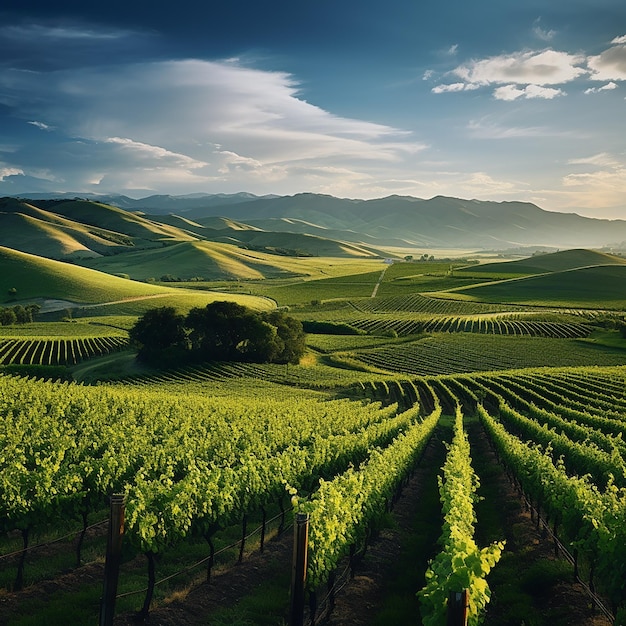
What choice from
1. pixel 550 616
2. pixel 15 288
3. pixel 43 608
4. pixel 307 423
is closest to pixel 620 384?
pixel 307 423

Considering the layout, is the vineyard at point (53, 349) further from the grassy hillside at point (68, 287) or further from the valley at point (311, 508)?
the grassy hillside at point (68, 287)

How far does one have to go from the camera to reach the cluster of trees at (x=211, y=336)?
2825 inches

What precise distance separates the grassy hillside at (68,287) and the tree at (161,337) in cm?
4791

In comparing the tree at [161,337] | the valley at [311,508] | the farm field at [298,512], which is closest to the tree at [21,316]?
the tree at [161,337]

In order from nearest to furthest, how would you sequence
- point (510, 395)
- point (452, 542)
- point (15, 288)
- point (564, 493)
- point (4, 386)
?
point (452, 542) < point (564, 493) < point (4, 386) < point (510, 395) < point (15, 288)

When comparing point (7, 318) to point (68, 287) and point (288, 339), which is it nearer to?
point (68, 287)

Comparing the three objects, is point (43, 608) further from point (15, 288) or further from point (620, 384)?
point (15, 288)

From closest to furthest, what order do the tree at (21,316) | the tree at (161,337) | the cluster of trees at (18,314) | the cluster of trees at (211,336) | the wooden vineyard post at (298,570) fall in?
the wooden vineyard post at (298,570)
the tree at (161,337)
the cluster of trees at (211,336)
the cluster of trees at (18,314)
the tree at (21,316)

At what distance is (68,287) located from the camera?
133250mm

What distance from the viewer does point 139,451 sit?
19016 mm

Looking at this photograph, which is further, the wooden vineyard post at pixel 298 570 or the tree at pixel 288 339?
the tree at pixel 288 339

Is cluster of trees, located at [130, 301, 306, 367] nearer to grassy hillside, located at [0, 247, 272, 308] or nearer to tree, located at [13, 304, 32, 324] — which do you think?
tree, located at [13, 304, 32, 324]

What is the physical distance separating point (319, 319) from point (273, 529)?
99787mm

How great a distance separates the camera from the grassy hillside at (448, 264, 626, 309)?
465ft
